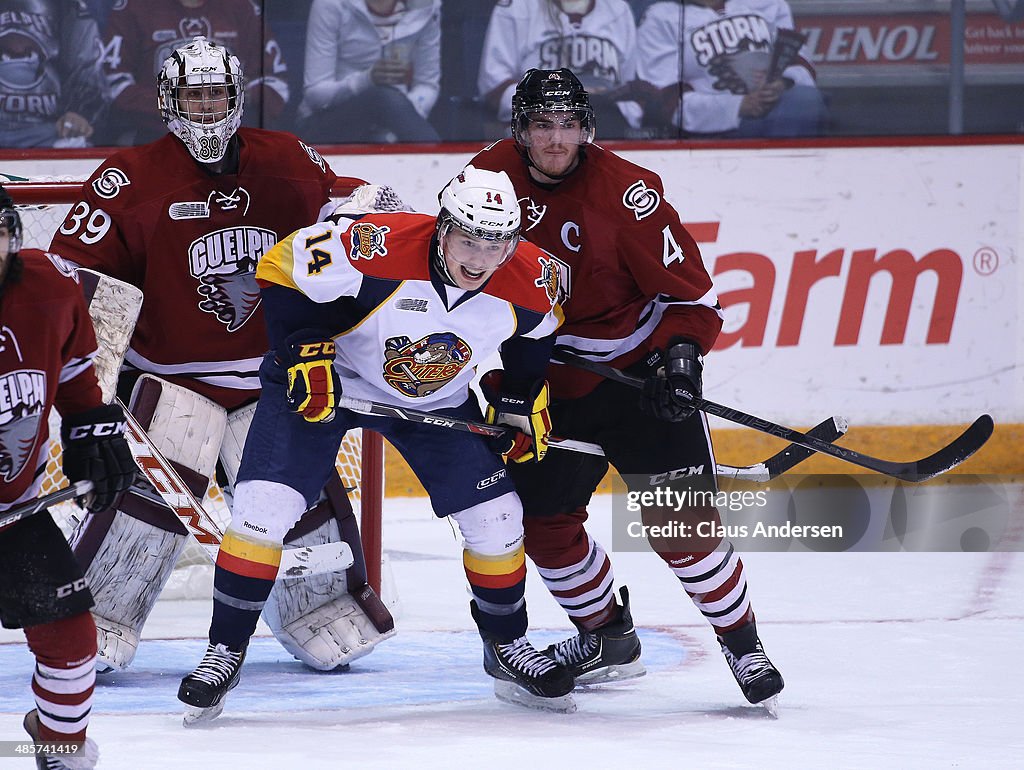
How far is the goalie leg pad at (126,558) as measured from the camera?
3201 mm

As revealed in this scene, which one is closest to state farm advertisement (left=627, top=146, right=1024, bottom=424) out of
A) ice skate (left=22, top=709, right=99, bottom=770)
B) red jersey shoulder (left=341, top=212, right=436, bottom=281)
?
red jersey shoulder (left=341, top=212, right=436, bottom=281)

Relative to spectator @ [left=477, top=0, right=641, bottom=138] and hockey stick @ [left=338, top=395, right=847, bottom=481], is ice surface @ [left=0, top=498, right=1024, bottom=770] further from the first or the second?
spectator @ [left=477, top=0, right=641, bottom=138]

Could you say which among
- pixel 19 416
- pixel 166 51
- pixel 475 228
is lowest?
pixel 19 416

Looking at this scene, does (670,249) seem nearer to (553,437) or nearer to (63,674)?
(553,437)

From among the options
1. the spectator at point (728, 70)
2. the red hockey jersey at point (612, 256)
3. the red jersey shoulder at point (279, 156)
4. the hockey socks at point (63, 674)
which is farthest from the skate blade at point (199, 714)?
the spectator at point (728, 70)

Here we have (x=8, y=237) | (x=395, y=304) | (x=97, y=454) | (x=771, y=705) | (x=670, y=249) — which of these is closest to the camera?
(x=8, y=237)

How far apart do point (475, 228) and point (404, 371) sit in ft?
1.05

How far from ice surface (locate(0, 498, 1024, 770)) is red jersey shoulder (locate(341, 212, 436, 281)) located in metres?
0.81

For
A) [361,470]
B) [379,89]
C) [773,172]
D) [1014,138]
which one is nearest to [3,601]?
[361,470]

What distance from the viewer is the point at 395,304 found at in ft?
8.91

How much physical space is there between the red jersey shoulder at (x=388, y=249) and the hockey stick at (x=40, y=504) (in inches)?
25.4

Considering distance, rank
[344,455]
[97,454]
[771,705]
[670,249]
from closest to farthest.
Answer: [97,454], [771,705], [670,249], [344,455]

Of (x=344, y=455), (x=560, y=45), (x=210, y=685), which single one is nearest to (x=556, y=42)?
(x=560, y=45)

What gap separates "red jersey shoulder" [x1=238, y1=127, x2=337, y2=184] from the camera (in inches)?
125
